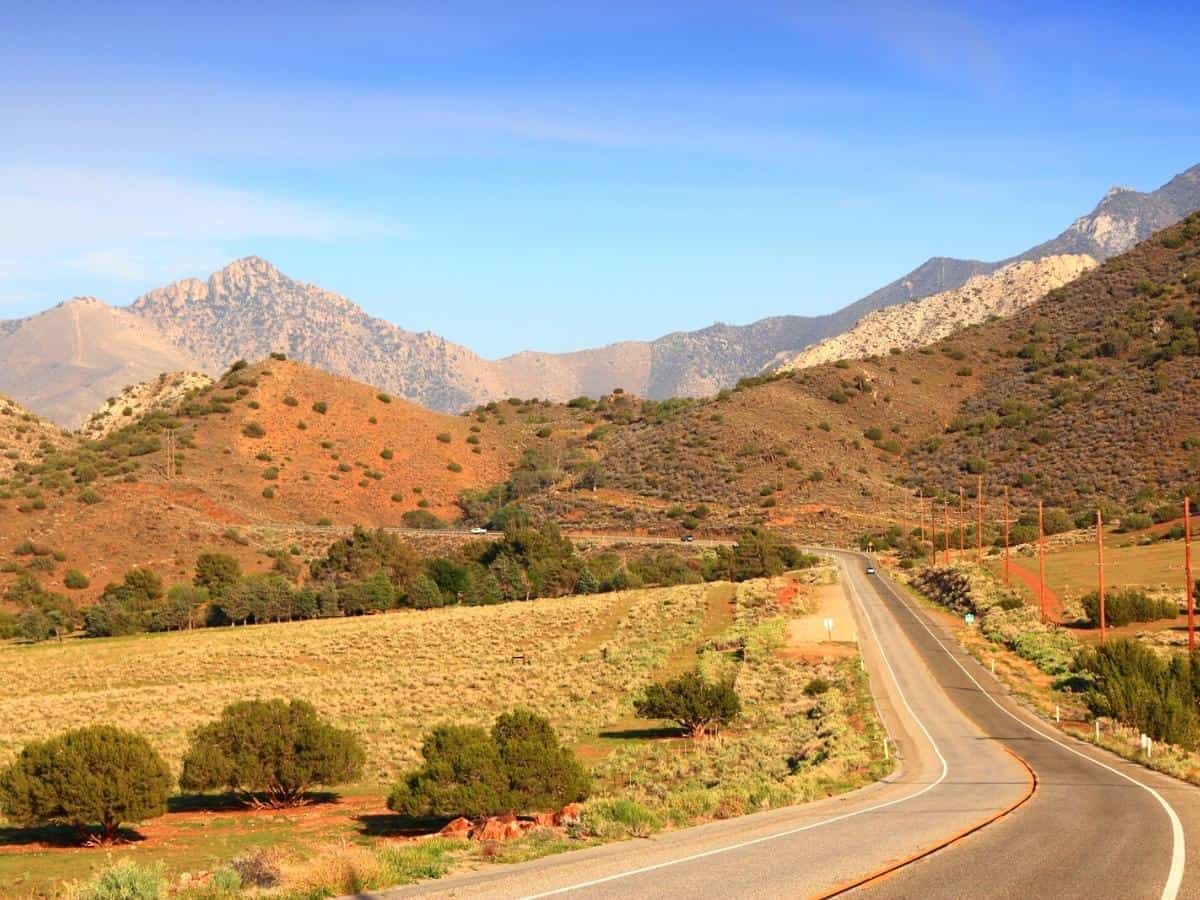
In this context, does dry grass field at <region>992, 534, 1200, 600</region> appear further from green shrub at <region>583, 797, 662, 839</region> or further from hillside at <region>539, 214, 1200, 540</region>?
green shrub at <region>583, 797, 662, 839</region>

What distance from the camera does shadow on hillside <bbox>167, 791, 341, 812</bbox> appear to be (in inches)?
1161

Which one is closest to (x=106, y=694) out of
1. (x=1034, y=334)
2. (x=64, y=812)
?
(x=64, y=812)

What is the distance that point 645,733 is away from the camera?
38.8 m

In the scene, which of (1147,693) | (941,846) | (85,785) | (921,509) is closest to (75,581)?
(85,785)

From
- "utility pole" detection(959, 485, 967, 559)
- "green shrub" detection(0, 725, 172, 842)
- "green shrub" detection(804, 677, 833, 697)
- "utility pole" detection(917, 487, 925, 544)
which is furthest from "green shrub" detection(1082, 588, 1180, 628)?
"utility pole" detection(917, 487, 925, 544)

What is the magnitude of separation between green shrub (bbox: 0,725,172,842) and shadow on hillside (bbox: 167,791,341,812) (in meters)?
3.60

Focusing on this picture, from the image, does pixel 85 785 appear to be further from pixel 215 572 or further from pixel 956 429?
pixel 956 429

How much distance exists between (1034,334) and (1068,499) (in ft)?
169

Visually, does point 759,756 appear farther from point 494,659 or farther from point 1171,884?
point 494,659

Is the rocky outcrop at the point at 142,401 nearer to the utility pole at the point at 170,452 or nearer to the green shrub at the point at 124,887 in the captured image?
the utility pole at the point at 170,452

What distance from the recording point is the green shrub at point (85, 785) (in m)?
24.6

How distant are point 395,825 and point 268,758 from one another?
4.27 m

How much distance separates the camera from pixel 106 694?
48.9 m

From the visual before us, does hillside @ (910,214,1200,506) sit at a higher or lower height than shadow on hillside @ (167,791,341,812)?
higher
